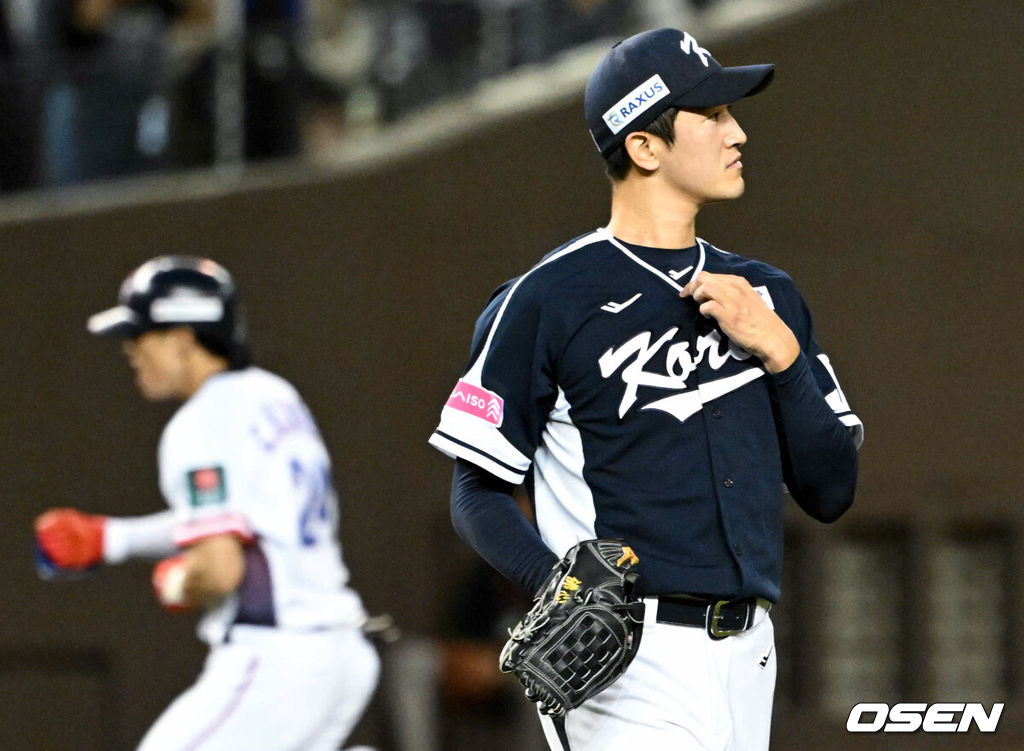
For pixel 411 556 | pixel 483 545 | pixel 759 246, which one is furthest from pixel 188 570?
pixel 759 246

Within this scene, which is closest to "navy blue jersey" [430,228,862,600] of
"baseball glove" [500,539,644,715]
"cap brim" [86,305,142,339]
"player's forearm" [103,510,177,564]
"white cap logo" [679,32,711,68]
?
"baseball glove" [500,539,644,715]

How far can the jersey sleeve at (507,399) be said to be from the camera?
3.38m

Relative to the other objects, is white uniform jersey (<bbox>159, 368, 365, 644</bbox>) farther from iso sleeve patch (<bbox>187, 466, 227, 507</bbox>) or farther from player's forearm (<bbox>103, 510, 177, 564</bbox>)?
player's forearm (<bbox>103, 510, 177, 564</bbox>)

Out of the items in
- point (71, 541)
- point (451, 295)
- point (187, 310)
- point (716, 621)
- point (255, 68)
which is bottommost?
point (716, 621)

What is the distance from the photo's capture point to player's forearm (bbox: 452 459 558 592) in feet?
10.8

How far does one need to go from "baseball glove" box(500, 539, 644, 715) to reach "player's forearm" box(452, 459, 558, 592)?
7 centimetres

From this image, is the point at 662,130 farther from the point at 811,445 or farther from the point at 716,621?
the point at 716,621

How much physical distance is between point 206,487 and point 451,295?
14.2 ft

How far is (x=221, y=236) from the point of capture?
9125 mm

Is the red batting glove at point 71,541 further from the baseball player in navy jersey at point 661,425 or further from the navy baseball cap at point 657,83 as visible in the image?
the navy baseball cap at point 657,83

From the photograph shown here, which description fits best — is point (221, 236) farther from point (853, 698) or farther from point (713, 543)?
point (713, 543)

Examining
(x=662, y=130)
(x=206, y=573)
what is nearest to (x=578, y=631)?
(x=662, y=130)

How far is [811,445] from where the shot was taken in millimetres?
3455

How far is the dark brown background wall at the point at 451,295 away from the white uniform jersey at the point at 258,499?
12.9 feet
